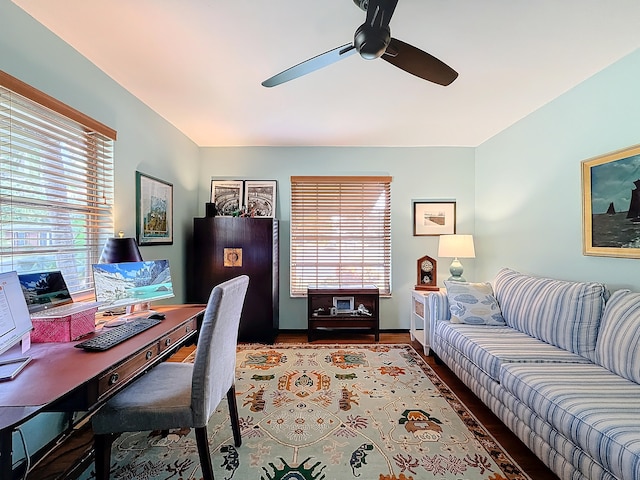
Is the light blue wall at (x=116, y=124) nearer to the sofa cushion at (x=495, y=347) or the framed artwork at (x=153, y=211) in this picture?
the framed artwork at (x=153, y=211)

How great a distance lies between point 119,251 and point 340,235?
2612 millimetres

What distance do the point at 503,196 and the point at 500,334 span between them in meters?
1.69

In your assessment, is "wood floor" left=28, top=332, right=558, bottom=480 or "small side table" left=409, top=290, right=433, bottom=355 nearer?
"wood floor" left=28, top=332, right=558, bottom=480

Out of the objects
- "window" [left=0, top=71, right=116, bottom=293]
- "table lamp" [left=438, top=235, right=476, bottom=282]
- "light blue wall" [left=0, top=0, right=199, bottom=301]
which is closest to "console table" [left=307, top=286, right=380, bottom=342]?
"table lamp" [left=438, top=235, right=476, bottom=282]

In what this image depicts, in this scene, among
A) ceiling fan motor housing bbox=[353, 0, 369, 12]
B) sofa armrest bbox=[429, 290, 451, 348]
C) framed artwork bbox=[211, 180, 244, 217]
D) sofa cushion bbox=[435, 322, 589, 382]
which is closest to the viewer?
ceiling fan motor housing bbox=[353, 0, 369, 12]

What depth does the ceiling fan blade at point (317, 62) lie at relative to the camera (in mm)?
1620

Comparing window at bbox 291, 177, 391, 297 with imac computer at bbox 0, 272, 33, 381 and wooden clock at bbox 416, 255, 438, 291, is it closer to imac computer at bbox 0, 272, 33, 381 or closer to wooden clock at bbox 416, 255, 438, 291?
wooden clock at bbox 416, 255, 438, 291

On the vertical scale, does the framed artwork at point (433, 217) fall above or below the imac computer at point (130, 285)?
above

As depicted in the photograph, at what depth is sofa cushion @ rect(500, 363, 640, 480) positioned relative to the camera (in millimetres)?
1266

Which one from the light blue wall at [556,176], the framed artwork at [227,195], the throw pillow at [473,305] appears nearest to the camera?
the light blue wall at [556,176]

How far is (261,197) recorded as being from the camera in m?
4.16

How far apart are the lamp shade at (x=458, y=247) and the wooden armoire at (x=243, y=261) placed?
197 cm

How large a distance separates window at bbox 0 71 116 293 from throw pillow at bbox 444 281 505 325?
9.77 ft

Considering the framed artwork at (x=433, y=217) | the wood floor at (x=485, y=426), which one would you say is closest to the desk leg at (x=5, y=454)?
the wood floor at (x=485, y=426)
